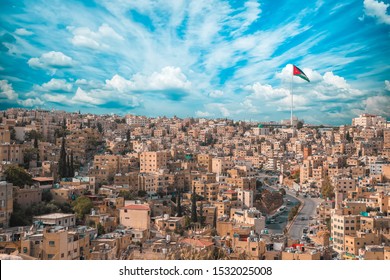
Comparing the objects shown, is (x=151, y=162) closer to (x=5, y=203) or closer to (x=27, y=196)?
(x=27, y=196)

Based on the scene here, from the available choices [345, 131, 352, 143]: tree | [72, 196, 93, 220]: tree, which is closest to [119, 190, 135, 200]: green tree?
[72, 196, 93, 220]: tree

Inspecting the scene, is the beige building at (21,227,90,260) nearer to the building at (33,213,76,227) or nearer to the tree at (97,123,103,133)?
the building at (33,213,76,227)

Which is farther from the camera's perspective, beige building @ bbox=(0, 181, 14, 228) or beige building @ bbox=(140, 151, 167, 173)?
beige building @ bbox=(140, 151, 167, 173)

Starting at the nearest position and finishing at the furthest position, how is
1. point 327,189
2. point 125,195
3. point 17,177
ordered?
point 17,177, point 125,195, point 327,189

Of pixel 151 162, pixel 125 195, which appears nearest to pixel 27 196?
pixel 125 195

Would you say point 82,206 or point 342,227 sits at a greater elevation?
point 82,206
